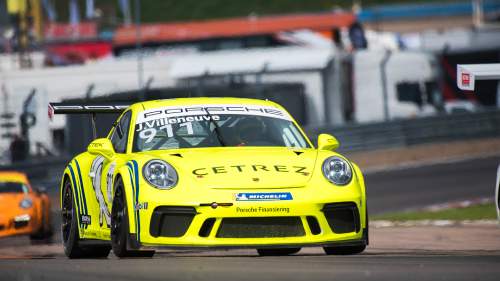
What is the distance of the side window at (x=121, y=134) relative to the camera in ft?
32.4

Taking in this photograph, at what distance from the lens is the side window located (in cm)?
988

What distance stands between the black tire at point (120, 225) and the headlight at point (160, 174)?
0.29m

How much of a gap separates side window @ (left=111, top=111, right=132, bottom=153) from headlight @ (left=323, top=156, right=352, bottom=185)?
5.34ft

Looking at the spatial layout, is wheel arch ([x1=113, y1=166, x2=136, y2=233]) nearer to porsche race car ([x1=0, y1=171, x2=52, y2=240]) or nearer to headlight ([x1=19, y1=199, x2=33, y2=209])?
porsche race car ([x1=0, y1=171, x2=52, y2=240])

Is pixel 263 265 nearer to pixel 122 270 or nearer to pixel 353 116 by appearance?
pixel 122 270

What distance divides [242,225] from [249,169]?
1.51 feet

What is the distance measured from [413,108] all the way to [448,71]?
4.76m

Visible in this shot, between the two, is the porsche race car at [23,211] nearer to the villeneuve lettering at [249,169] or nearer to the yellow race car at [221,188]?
Answer: the yellow race car at [221,188]

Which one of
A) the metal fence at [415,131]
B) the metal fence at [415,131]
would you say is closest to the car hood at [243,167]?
the metal fence at [415,131]

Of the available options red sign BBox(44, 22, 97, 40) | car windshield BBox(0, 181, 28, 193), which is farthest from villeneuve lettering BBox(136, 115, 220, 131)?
red sign BBox(44, 22, 97, 40)

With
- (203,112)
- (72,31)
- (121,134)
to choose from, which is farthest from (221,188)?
(72,31)

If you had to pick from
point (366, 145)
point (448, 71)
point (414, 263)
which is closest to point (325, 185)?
point (414, 263)

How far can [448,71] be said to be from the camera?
41812mm

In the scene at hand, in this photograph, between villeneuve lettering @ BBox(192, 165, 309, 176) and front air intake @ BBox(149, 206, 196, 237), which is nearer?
front air intake @ BBox(149, 206, 196, 237)
